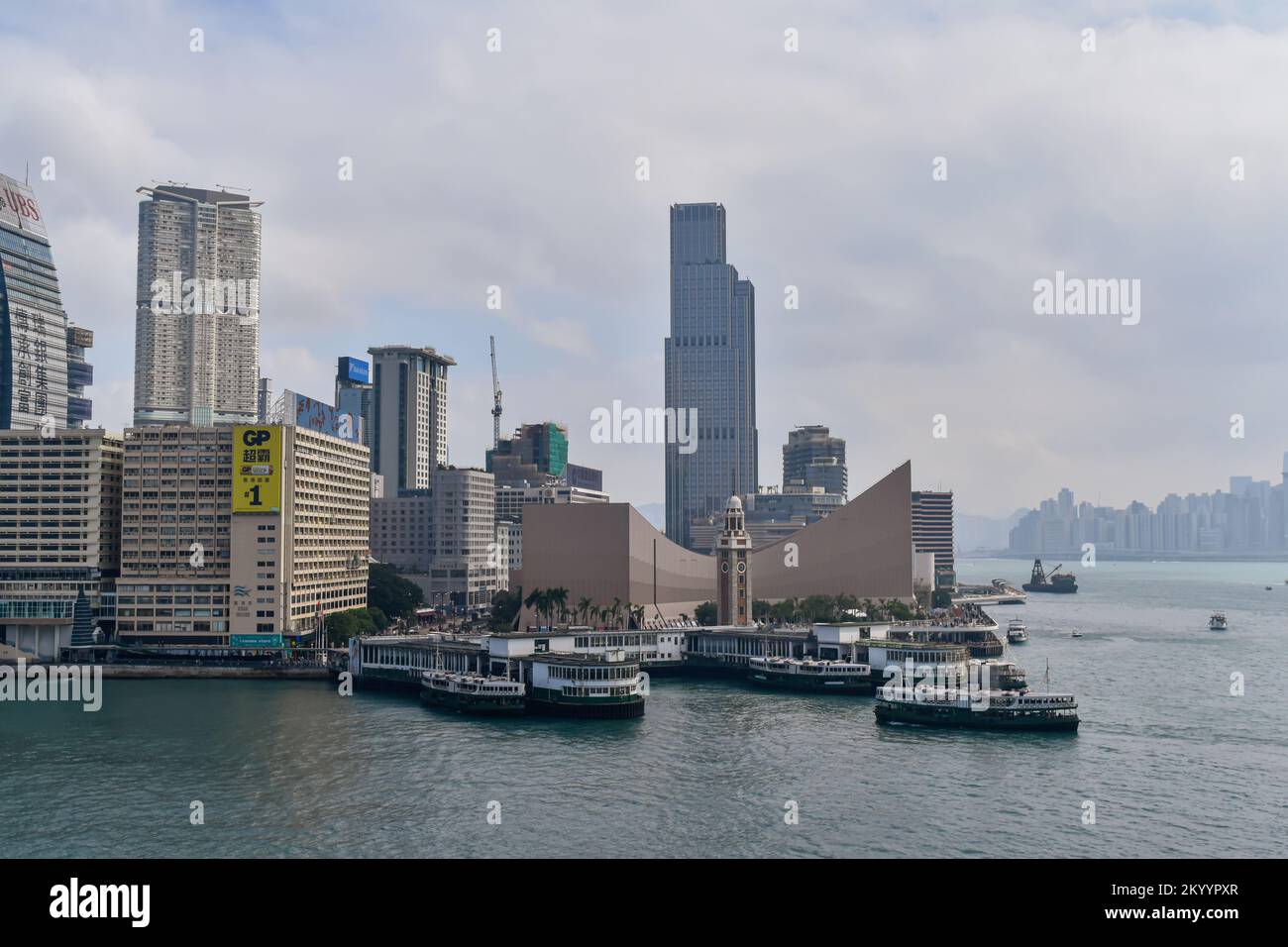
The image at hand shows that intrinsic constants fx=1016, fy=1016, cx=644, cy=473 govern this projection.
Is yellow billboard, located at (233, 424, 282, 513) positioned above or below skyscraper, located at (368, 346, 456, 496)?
below

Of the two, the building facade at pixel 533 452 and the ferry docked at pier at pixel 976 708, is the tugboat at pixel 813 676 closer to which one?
the ferry docked at pier at pixel 976 708

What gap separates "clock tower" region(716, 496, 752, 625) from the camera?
72125mm

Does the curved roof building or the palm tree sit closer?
the palm tree

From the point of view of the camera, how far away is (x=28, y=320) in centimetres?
11469

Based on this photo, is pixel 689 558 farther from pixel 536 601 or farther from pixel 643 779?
pixel 643 779

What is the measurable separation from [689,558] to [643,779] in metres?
49.8

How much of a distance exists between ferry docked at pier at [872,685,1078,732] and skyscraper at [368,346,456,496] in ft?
387

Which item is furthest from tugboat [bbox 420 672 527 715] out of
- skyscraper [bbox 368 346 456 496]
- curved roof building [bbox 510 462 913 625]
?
skyscraper [bbox 368 346 456 496]

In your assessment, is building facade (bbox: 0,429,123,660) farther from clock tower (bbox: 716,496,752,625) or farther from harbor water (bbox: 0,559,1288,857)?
clock tower (bbox: 716,496,752,625)

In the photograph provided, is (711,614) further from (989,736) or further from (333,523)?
(989,736)

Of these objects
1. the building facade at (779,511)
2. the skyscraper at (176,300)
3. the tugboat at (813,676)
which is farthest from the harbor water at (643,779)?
the skyscraper at (176,300)

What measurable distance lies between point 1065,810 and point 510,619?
57.0 meters
